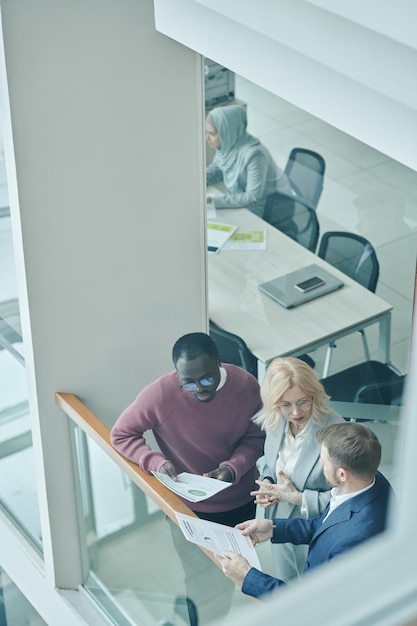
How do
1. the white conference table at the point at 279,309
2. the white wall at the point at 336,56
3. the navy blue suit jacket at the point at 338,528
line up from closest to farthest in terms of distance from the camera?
the white wall at the point at 336,56 < the navy blue suit jacket at the point at 338,528 < the white conference table at the point at 279,309

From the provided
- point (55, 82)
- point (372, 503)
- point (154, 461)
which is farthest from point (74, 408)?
point (372, 503)

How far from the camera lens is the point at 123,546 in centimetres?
418

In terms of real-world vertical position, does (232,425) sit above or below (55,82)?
below

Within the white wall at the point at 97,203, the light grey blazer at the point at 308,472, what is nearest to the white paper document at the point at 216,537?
the light grey blazer at the point at 308,472

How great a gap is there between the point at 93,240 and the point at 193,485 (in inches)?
46.8

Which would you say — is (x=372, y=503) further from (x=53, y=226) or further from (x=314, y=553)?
(x=53, y=226)

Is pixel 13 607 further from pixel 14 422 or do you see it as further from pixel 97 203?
pixel 97 203

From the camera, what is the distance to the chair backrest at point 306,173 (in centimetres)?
536

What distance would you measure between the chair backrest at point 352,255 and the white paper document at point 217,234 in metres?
0.60

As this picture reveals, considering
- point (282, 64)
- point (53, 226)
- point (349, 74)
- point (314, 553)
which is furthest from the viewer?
point (53, 226)

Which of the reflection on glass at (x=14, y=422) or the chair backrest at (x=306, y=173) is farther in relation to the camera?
the chair backrest at (x=306, y=173)

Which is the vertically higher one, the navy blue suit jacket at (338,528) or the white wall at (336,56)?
the white wall at (336,56)

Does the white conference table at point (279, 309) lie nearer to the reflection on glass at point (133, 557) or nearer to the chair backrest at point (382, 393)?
the chair backrest at point (382, 393)

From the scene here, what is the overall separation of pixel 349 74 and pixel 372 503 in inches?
50.5
